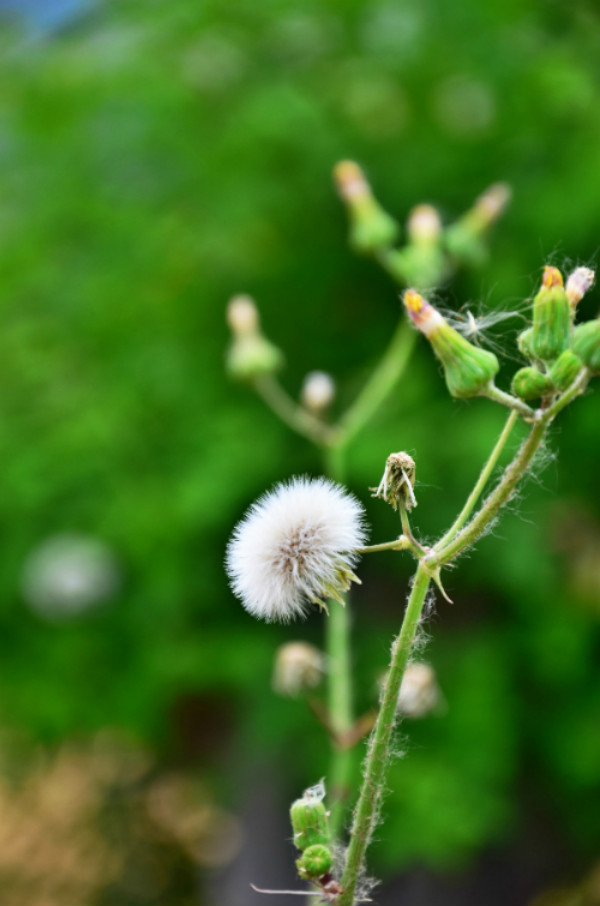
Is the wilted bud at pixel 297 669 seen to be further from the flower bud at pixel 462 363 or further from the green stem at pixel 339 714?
the flower bud at pixel 462 363

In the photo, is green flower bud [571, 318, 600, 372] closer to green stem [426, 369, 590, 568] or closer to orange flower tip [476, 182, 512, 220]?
green stem [426, 369, 590, 568]

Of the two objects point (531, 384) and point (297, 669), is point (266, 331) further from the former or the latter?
point (531, 384)

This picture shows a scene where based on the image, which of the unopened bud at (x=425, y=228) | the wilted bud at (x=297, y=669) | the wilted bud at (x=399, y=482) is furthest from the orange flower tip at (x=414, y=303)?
the unopened bud at (x=425, y=228)

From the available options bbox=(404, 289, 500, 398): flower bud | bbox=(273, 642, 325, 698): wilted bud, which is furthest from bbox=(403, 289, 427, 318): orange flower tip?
bbox=(273, 642, 325, 698): wilted bud

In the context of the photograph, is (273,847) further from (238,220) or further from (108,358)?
(238,220)

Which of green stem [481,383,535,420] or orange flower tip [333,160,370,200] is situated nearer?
green stem [481,383,535,420]

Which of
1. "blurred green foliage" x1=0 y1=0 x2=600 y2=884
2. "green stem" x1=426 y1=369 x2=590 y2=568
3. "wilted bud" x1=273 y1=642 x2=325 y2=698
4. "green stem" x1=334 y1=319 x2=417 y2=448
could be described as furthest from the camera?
"blurred green foliage" x1=0 y1=0 x2=600 y2=884

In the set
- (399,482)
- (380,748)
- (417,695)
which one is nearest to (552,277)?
(399,482)
